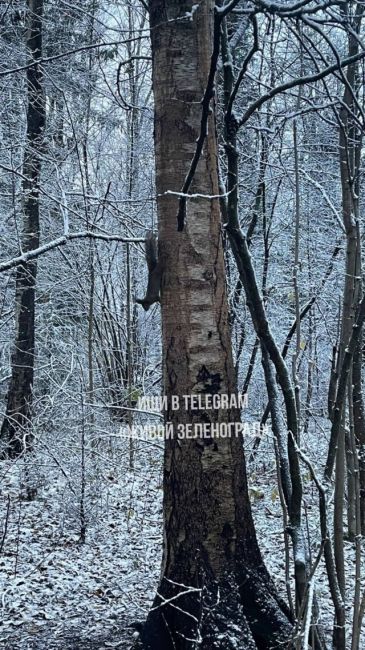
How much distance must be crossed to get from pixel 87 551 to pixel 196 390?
114 inches

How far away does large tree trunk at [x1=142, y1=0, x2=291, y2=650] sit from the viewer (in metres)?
2.55

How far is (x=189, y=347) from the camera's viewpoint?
263 cm

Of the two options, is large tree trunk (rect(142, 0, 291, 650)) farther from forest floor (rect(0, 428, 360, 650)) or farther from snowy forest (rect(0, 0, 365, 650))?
forest floor (rect(0, 428, 360, 650))

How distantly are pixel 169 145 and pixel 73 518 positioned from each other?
371 cm

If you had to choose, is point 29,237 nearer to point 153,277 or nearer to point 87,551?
point 87,551

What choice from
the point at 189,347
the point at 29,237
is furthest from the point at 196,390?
the point at 29,237

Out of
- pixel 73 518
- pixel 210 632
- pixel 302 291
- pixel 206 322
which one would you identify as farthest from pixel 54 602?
pixel 302 291

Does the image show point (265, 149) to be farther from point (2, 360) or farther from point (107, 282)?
point (2, 360)

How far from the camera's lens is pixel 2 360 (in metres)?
9.52

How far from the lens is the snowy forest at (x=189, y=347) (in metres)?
2.07

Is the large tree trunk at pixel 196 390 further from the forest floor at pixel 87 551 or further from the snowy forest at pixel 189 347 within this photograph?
the forest floor at pixel 87 551

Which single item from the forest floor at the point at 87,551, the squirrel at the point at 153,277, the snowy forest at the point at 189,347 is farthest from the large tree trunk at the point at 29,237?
the squirrel at the point at 153,277

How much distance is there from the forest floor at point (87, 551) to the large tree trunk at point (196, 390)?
39cm

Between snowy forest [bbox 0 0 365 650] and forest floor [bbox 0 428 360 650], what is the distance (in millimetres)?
24
